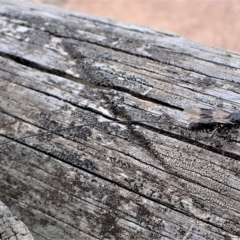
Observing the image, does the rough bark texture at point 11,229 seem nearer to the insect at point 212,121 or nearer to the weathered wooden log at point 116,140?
the weathered wooden log at point 116,140

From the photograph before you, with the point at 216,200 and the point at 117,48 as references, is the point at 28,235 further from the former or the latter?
the point at 117,48

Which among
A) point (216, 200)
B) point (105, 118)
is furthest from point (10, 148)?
point (216, 200)

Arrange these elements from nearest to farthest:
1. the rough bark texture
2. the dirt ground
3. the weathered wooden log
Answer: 1. the rough bark texture
2. the weathered wooden log
3. the dirt ground

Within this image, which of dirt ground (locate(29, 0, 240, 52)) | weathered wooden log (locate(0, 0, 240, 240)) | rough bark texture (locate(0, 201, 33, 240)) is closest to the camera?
rough bark texture (locate(0, 201, 33, 240))

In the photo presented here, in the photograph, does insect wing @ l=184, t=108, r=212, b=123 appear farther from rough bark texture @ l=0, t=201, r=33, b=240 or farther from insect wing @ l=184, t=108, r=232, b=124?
rough bark texture @ l=0, t=201, r=33, b=240

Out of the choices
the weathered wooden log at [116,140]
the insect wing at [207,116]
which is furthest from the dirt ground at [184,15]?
the insect wing at [207,116]

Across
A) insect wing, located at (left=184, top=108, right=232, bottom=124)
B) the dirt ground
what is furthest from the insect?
the dirt ground

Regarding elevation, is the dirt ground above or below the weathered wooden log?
above
